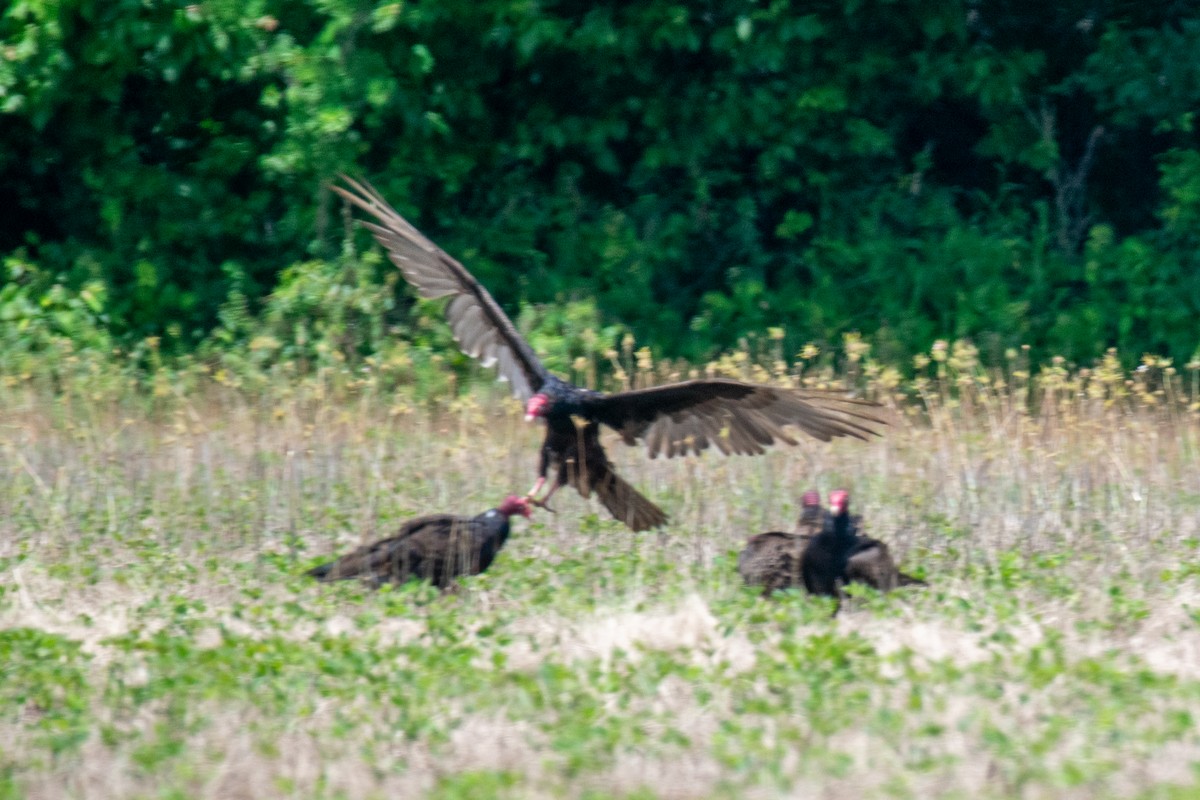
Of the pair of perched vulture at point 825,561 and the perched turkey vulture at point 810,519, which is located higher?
the perched turkey vulture at point 810,519

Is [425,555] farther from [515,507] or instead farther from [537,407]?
[537,407]

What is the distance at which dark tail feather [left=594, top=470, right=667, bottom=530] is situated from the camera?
672 cm

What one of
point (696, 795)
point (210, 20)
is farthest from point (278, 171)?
point (696, 795)

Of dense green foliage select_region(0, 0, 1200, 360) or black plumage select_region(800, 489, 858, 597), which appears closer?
black plumage select_region(800, 489, 858, 597)

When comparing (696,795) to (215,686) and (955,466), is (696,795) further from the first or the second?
(955,466)

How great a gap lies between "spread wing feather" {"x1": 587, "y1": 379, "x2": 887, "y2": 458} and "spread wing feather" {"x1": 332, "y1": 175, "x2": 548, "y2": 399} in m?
0.49

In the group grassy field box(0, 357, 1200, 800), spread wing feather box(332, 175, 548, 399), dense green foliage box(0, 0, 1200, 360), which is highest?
dense green foliage box(0, 0, 1200, 360)

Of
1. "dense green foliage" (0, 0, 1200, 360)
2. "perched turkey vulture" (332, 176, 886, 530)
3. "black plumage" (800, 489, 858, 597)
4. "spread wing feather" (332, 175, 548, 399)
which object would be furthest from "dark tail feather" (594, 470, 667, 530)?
"dense green foliage" (0, 0, 1200, 360)

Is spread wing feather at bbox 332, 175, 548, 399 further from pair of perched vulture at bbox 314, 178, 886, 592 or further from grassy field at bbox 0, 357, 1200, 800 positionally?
grassy field at bbox 0, 357, 1200, 800

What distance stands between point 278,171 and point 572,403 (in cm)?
454

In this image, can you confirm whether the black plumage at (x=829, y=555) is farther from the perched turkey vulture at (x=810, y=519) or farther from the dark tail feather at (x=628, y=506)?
the dark tail feather at (x=628, y=506)

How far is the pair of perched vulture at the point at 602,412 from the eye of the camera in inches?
248

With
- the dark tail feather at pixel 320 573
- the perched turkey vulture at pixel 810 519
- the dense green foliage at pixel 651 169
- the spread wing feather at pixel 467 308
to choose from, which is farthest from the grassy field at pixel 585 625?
the dense green foliage at pixel 651 169

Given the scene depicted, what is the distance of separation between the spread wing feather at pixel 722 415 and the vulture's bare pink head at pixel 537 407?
17cm
